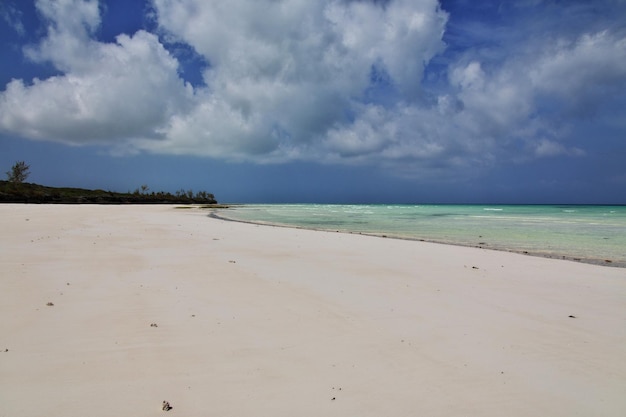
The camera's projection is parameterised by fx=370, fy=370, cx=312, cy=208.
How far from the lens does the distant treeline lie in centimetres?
6273

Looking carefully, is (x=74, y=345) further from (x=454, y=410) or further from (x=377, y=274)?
(x=377, y=274)

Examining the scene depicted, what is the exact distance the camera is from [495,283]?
28.8 ft

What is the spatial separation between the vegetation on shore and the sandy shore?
67.5m

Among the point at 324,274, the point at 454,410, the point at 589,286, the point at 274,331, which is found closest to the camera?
the point at 454,410

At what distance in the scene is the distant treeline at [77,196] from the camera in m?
62.7

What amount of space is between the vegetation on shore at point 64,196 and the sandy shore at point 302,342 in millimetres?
67507

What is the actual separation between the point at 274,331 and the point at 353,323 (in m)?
1.24

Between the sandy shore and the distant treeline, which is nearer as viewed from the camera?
the sandy shore

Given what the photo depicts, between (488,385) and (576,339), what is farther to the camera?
(576,339)

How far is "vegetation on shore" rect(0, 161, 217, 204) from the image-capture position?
62906 millimetres

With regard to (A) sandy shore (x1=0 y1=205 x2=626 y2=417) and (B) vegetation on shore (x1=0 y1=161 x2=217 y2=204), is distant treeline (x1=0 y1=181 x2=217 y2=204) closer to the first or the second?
(B) vegetation on shore (x1=0 y1=161 x2=217 y2=204)

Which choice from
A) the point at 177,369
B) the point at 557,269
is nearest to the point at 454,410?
the point at 177,369

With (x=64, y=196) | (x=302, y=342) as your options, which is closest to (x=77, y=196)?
(x=64, y=196)

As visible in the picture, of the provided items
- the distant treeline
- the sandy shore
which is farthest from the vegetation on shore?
the sandy shore
